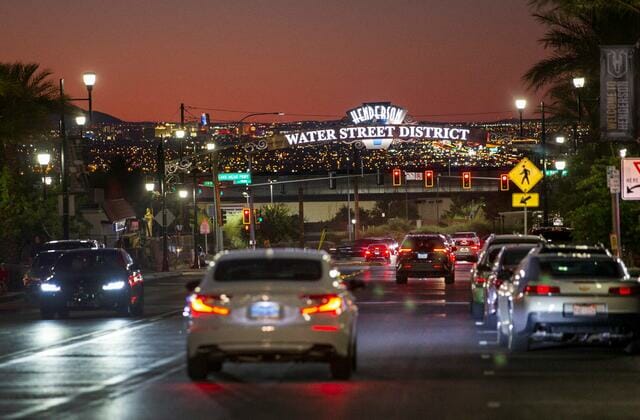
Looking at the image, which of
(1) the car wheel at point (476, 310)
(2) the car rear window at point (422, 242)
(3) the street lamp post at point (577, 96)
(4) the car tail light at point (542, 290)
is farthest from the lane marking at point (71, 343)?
(3) the street lamp post at point (577, 96)

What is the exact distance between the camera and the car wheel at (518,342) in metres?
19.6

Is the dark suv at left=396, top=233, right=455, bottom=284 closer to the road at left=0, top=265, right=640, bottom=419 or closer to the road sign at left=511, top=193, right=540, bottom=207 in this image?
the road sign at left=511, top=193, right=540, bottom=207

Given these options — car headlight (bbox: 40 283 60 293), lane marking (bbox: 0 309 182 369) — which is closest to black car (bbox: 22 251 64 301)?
car headlight (bbox: 40 283 60 293)

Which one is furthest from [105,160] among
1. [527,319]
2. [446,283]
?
[527,319]

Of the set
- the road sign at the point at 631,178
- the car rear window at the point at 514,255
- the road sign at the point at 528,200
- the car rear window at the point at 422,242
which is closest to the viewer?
the car rear window at the point at 514,255

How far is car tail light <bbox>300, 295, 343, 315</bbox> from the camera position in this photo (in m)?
15.9

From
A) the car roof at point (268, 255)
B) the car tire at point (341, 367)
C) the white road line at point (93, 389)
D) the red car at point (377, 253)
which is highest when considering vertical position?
the car roof at point (268, 255)

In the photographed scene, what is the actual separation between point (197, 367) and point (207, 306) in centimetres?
80

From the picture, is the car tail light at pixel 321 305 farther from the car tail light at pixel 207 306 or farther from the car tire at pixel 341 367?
the car tail light at pixel 207 306

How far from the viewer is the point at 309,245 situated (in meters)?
107

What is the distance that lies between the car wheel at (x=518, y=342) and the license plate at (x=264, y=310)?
16.6ft

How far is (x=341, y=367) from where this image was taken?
16.1 metres

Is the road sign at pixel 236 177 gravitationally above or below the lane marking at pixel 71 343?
above

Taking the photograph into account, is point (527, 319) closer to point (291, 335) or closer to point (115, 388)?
point (291, 335)
